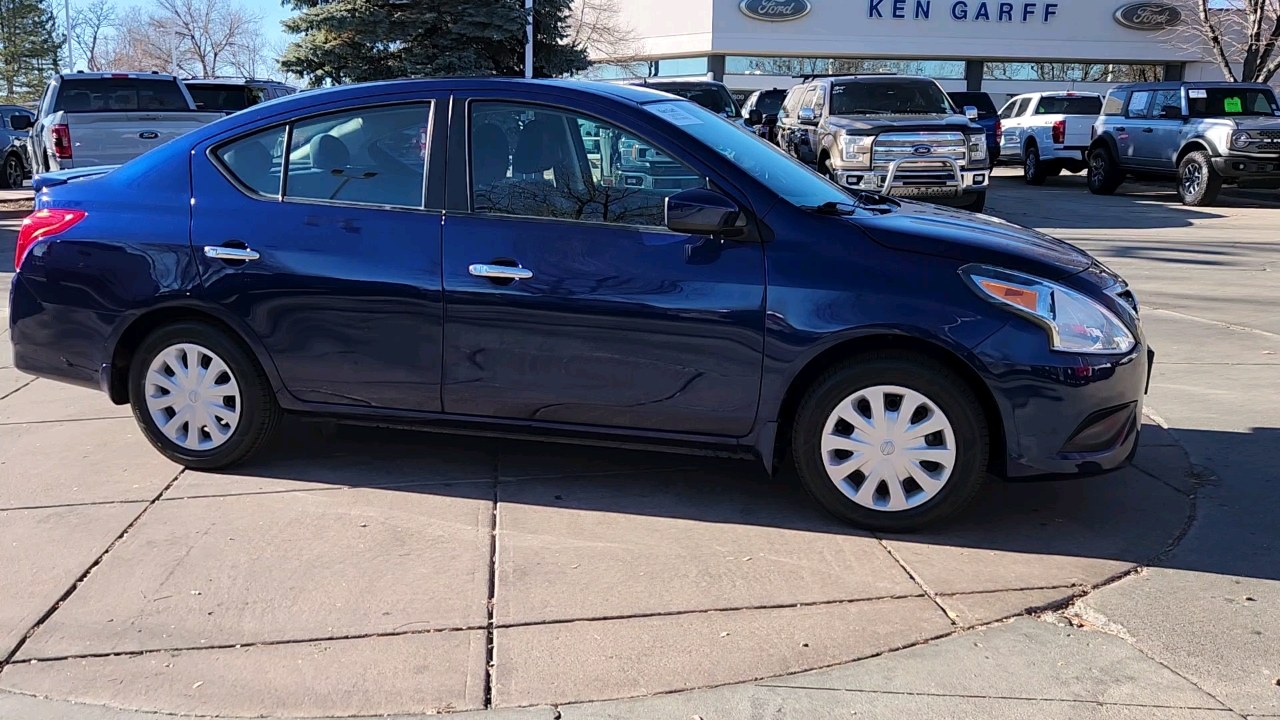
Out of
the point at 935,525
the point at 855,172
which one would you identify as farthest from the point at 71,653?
the point at 855,172

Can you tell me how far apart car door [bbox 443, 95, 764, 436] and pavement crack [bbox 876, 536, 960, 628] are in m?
0.71

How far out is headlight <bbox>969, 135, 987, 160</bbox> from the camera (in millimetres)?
14086

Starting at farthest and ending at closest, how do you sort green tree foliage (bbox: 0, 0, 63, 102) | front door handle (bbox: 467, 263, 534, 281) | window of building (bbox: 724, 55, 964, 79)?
green tree foliage (bbox: 0, 0, 63, 102) → window of building (bbox: 724, 55, 964, 79) → front door handle (bbox: 467, 263, 534, 281)

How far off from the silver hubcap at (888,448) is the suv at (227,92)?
1485cm

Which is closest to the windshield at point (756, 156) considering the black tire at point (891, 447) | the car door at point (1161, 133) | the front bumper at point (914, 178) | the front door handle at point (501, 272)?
the black tire at point (891, 447)

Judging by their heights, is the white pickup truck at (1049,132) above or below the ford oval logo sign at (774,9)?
below

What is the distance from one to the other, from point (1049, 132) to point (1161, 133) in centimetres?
447

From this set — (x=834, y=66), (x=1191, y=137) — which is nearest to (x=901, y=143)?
(x=1191, y=137)

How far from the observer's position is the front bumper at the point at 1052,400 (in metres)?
4.16

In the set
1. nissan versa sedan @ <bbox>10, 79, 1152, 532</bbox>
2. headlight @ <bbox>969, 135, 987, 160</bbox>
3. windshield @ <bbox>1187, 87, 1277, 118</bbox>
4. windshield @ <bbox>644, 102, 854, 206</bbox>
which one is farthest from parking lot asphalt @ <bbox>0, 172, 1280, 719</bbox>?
windshield @ <bbox>1187, 87, 1277, 118</bbox>

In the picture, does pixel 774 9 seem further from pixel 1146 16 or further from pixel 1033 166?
pixel 1033 166

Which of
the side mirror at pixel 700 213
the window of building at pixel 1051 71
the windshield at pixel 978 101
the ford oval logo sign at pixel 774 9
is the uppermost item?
the ford oval logo sign at pixel 774 9

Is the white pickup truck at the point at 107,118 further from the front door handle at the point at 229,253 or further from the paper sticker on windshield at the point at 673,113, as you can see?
the paper sticker on windshield at the point at 673,113

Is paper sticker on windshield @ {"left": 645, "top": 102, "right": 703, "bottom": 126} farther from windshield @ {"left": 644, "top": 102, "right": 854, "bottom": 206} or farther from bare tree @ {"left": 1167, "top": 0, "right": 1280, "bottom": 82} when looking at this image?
bare tree @ {"left": 1167, "top": 0, "right": 1280, "bottom": 82}
